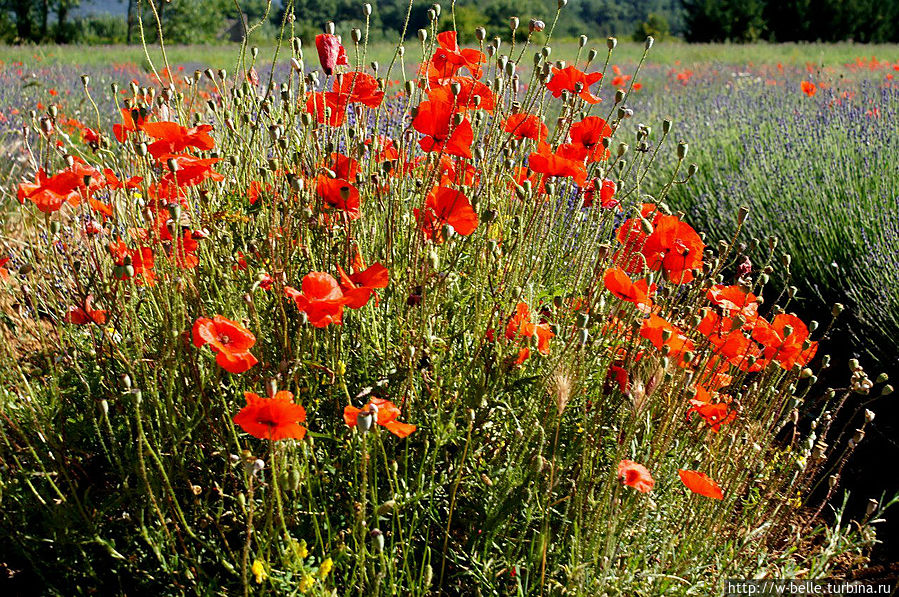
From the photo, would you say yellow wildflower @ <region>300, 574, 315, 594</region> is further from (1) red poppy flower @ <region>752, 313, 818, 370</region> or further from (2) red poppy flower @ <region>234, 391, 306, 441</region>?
(1) red poppy flower @ <region>752, 313, 818, 370</region>

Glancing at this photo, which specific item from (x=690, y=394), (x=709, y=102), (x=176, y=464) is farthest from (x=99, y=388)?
(x=709, y=102)

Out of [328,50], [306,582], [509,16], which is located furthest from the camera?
[509,16]

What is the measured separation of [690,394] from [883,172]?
333 centimetres

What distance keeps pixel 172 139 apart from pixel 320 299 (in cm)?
56

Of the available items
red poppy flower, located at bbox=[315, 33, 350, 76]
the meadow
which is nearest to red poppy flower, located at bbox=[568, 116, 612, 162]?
the meadow

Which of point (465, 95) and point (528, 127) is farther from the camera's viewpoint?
point (528, 127)

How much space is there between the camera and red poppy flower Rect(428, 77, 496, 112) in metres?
1.65

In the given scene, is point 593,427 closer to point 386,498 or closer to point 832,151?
point 386,498

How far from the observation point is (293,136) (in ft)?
→ 7.05

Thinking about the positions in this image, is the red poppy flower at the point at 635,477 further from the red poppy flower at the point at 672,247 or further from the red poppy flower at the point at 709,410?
the red poppy flower at the point at 672,247

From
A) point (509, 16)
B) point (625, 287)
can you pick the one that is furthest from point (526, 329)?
point (509, 16)

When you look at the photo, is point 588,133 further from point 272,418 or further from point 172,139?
Answer: point 272,418

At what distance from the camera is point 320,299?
4.20 feet

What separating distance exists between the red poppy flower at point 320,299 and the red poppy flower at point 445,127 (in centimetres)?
48
